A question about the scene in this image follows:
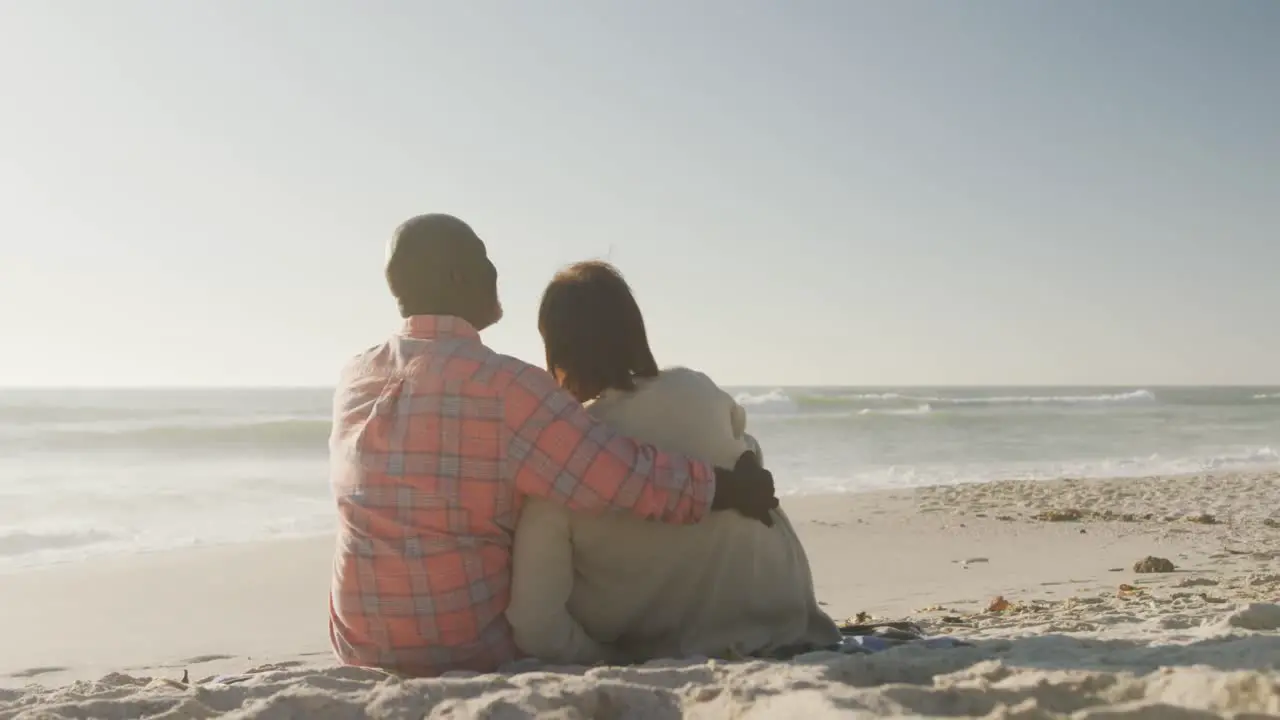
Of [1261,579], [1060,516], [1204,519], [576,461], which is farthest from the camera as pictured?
[1060,516]

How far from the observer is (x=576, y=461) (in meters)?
2.92

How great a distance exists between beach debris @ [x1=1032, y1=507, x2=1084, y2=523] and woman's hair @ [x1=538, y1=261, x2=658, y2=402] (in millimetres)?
7669

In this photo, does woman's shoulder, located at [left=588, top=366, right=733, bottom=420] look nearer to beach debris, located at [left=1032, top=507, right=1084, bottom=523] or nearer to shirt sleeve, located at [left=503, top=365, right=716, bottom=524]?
shirt sleeve, located at [left=503, top=365, right=716, bottom=524]

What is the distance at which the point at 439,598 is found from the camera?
3.01m

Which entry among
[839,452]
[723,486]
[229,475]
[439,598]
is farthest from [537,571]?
[839,452]

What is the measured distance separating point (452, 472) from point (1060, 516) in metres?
8.34

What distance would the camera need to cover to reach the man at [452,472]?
2916 mm

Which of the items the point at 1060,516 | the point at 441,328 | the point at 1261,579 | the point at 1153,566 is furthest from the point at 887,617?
the point at 1060,516

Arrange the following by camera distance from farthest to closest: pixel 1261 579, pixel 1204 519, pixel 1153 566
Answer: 1. pixel 1204 519
2. pixel 1153 566
3. pixel 1261 579

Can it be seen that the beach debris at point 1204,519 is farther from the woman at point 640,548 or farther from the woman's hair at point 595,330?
the woman's hair at point 595,330

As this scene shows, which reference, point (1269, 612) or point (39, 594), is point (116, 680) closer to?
point (1269, 612)

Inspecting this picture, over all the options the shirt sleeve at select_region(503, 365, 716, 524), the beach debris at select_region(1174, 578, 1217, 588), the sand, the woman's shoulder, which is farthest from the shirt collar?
the beach debris at select_region(1174, 578, 1217, 588)

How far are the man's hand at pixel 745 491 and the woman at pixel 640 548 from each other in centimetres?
6

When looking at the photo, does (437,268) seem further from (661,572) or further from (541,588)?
(661,572)
